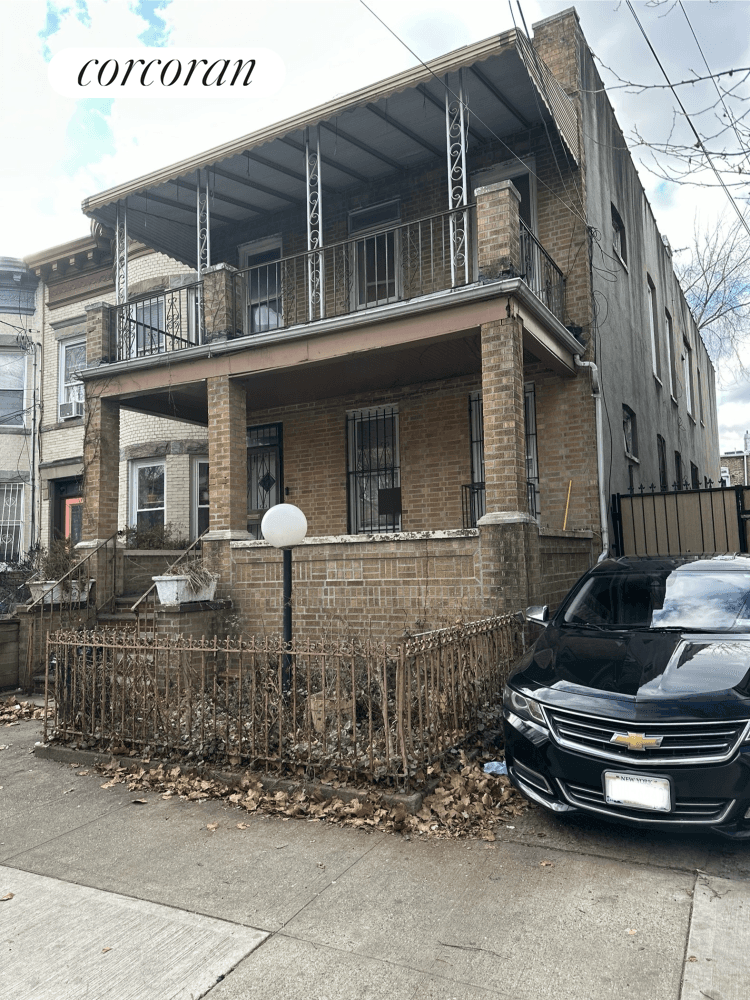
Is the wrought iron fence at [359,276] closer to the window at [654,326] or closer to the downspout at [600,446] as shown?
the downspout at [600,446]

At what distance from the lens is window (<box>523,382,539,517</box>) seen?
10539 millimetres

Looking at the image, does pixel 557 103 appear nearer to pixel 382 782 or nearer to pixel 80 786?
pixel 382 782

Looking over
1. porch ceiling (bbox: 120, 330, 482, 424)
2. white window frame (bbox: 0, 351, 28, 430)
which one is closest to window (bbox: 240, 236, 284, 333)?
porch ceiling (bbox: 120, 330, 482, 424)

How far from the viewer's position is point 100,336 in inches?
450

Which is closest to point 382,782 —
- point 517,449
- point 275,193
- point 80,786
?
point 80,786

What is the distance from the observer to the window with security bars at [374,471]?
11719mm

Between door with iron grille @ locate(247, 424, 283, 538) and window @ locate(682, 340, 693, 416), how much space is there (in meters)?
13.1

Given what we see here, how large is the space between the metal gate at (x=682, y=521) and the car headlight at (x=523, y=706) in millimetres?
6635

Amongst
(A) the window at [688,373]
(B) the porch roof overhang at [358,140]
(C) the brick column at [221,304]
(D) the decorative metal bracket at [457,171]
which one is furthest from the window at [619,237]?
(A) the window at [688,373]

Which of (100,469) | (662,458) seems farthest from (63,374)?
(662,458)

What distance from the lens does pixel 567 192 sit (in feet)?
35.1

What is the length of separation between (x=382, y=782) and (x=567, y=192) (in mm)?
8849

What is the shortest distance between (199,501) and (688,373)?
15.3 meters

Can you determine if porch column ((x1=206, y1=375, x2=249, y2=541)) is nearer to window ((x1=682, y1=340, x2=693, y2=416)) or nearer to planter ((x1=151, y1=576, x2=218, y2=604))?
planter ((x1=151, y1=576, x2=218, y2=604))
